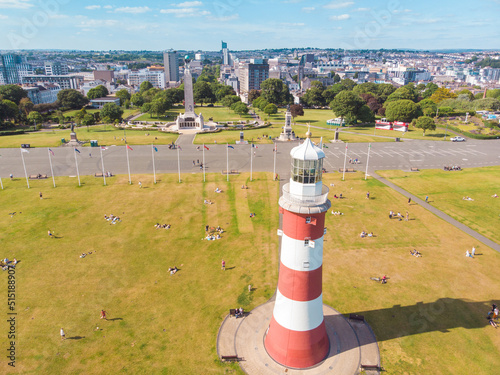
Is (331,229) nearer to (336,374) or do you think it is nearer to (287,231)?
(336,374)

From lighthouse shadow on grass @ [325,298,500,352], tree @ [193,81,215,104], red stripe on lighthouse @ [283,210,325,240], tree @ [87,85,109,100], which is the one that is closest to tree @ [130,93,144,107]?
tree @ [193,81,215,104]

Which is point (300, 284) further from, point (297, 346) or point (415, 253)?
point (415, 253)

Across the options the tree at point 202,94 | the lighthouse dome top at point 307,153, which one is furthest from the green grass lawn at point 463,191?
the tree at point 202,94

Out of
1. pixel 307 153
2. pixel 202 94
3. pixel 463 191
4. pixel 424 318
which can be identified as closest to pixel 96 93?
pixel 202 94

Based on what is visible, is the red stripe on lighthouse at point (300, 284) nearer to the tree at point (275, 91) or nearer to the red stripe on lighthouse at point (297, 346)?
the red stripe on lighthouse at point (297, 346)

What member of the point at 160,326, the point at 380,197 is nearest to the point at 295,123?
the point at 380,197
